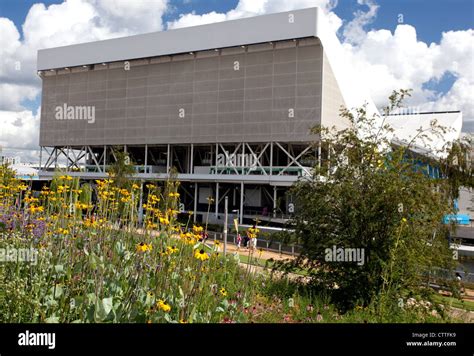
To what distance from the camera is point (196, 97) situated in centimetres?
3725

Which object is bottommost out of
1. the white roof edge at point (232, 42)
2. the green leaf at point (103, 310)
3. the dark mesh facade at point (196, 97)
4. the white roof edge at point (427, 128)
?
the green leaf at point (103, 310)

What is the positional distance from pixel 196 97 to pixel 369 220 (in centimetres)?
3187

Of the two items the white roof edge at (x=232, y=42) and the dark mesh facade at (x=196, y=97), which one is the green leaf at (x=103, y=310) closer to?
the white roof edge at (x=232, y=42)

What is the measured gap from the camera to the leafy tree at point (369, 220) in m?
6.30

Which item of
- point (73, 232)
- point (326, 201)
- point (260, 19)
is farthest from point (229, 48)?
point (73, 232)

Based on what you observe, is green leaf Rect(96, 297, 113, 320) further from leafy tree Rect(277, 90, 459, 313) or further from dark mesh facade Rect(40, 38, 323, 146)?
dark mesh facade Rect(40, 38, 323, 146)

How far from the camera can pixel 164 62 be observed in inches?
1522

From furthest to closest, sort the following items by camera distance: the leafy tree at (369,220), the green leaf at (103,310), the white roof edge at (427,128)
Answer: the white roof edge at (427,128) < the leafy tree at (369,220) < the green leaf at (103,310)

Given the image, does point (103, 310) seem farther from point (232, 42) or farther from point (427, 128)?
point (232, 42)

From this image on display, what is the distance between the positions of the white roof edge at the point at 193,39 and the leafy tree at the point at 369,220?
1042 inches

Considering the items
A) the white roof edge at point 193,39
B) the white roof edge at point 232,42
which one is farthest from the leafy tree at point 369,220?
the white roof edge at point 193,39

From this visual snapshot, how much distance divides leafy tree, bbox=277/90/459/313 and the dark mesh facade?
2476cm

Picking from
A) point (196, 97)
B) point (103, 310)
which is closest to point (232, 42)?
point (196, 97)
